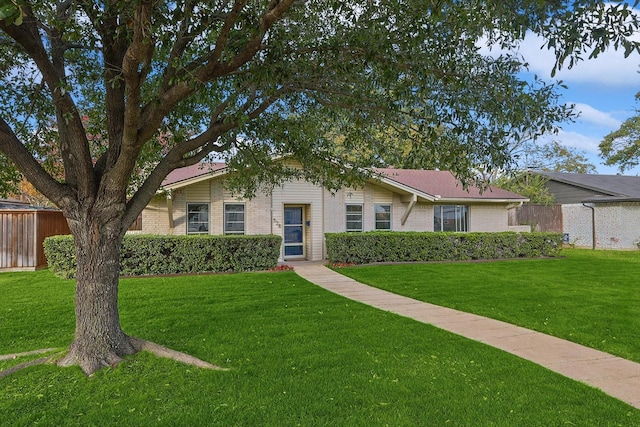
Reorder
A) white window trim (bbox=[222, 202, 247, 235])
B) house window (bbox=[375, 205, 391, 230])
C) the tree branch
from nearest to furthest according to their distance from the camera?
1. the tree branch
2. white window trim (bbox=[222, 202, 247, 235])
3. house window (bbox=[375, 205, 391, 230])

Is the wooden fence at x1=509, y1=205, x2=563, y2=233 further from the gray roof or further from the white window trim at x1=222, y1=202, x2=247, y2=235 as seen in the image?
the white window trim at x1=222, y1=202, x2=247, y2=235

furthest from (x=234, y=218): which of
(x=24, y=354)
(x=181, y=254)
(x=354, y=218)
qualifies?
(x=24, y=354)

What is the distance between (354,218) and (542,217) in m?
12.6

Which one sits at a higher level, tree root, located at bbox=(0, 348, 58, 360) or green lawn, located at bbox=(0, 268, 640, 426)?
tree root, located at bbox=(0, 348, 58, 360)

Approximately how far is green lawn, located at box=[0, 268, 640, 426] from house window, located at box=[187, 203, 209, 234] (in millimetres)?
7960

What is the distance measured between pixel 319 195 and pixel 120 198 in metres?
11.9

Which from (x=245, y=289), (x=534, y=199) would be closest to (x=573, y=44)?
(x=245, y=289)

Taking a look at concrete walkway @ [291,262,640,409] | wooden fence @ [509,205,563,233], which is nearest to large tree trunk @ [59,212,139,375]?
concrete walkway @ [291,262,640,409]

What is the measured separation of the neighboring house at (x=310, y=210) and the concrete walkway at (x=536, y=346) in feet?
20.8

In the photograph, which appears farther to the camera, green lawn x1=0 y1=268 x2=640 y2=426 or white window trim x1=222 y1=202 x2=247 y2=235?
white window trim x1=222 y1=202 x2=247 y2=235

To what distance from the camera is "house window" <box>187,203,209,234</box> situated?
49.1 feet

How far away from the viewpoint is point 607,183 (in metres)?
24.9

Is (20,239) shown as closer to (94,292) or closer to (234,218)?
(234,218)

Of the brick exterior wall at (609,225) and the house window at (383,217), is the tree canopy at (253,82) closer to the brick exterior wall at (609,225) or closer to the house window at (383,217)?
the house window at (383,217)
